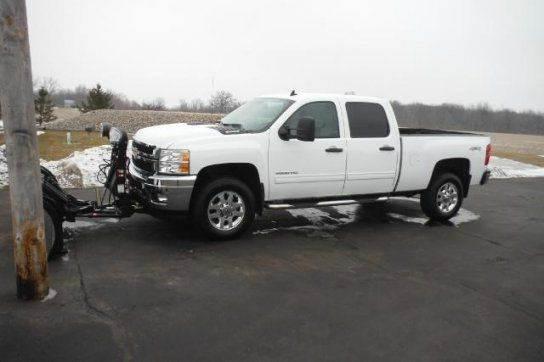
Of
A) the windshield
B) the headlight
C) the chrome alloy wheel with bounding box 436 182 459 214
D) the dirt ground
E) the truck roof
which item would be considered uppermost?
the truck roof

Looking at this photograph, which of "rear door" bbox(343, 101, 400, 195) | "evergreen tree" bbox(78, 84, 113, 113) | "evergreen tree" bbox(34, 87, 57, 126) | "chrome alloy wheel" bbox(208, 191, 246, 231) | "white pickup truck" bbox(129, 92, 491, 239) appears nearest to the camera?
"white pickup truck" bbox(129, 92, 491, 239)

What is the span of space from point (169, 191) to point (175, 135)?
0.77 m

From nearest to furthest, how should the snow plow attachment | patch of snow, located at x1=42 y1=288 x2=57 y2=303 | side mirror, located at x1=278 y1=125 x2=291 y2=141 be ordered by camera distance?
patch of snow, located at x1=42 y1=288 x2=57 y2=303 < the snow plow attachment < side mirror, located at x1=278 y1=125 x2=291 y2=141

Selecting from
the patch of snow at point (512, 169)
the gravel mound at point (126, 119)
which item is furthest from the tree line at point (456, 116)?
the patch of snow at point (512, 169)

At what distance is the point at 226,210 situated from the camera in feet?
20.8

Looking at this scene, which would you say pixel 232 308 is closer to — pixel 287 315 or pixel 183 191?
pixel 287 315

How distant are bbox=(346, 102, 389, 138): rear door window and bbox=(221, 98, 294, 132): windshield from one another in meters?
1.05

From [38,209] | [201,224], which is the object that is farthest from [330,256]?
[38,209]

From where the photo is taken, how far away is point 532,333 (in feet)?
13.6

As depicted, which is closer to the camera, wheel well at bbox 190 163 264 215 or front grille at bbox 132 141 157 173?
front grille at bbox 132 141 157 173

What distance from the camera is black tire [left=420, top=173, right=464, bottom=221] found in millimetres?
8172

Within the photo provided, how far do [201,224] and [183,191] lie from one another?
0.55 m

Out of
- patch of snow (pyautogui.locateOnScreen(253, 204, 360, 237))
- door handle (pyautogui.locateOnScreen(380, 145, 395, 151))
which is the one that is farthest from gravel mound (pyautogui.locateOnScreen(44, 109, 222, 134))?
door handle (pyautogui.locateOnScreen(380, 145, 395, 151))

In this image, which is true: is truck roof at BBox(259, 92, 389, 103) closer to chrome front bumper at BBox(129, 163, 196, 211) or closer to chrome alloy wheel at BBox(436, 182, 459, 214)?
chrome alloy wheel at BBox(436, 182, 459, 214)
